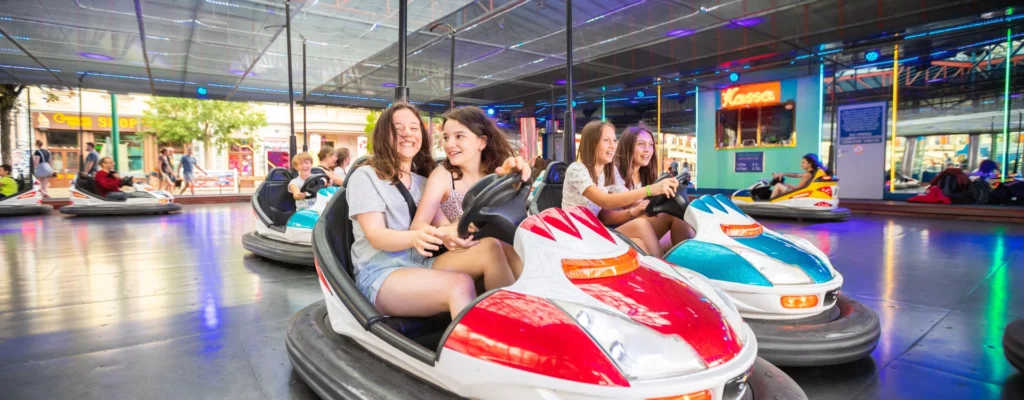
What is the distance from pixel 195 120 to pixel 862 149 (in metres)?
17.4

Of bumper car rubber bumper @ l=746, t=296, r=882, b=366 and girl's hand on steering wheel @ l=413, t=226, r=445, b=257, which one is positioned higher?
girl's hand on steering wheel @ l=413, t=226, r=445, b=257

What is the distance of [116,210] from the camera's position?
7.12m

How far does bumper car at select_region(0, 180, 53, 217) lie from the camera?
22.8 feet

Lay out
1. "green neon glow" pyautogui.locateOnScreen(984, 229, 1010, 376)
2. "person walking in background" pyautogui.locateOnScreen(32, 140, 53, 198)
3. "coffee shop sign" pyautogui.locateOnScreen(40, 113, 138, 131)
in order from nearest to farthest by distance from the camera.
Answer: "green neon glow" pyautogui.locateOnScreen(984, 229, 1010, 376) < "person walking in background" pyautogui.locateOnScreen(32, 140, 53, 198) < "coffee shop sign" pyautogui.locateOnScreen(40, 113, 138, 131)

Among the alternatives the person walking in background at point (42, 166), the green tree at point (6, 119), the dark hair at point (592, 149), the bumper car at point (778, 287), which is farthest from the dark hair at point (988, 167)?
the green tree at point (6, 119)

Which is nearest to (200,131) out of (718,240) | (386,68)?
(386,68)

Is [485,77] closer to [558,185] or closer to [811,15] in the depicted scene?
[811,15]

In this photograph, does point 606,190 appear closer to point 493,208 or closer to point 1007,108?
point 493,208

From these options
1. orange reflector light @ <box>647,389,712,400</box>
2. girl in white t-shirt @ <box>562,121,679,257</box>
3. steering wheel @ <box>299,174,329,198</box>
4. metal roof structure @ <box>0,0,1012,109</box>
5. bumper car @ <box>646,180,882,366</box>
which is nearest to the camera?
orange reflector light @ <box>647,389,712,400</box>

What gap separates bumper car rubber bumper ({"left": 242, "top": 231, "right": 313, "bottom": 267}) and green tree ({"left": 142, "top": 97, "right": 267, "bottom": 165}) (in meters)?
13.7

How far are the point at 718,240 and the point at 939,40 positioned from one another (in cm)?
811

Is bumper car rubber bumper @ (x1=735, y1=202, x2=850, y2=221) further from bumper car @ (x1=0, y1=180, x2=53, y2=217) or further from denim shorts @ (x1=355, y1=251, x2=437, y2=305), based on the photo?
bumper car @ (x1=0, y1=180, x2=53, y2=217)

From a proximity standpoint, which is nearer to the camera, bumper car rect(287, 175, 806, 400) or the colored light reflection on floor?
bumper car rect(287, 175, 806, 400)

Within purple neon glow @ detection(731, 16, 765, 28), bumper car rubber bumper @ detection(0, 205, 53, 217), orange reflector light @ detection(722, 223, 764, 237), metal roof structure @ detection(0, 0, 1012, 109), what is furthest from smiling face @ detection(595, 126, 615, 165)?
bumper car rubber bumper @ detection(0, 205, 53, 217)
